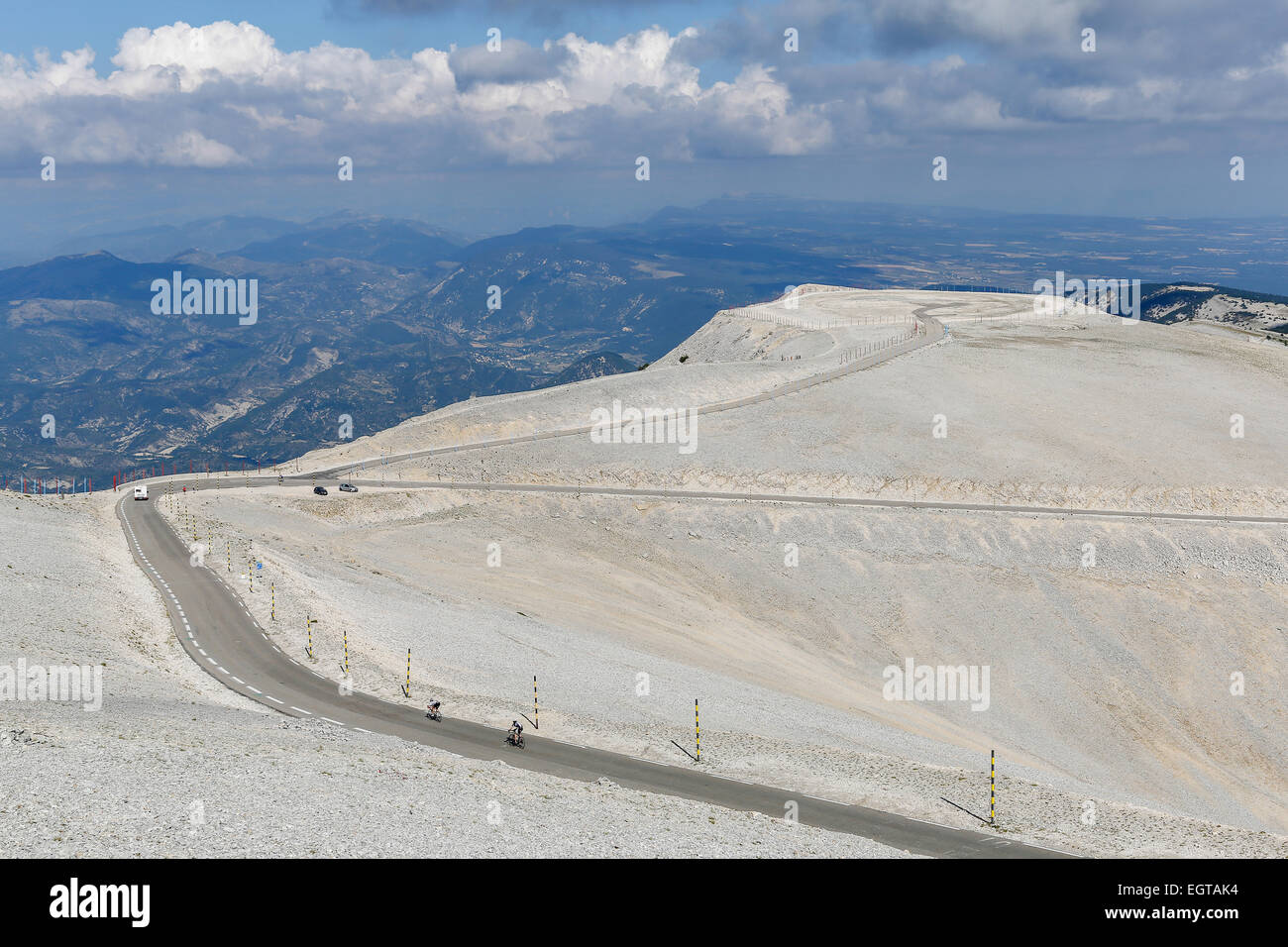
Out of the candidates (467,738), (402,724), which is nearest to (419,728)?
(402,724)

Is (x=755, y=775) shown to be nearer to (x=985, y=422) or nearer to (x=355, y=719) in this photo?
(x=355, y=719)

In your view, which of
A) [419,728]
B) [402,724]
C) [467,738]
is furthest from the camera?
[402,724]

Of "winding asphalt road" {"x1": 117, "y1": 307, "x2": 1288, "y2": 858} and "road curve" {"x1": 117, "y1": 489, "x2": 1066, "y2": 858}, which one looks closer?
"road curve" {"x1": 117, "y1": 489, "x2": 1066, "y2": 858}

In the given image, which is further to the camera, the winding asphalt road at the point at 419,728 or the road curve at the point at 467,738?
the winding asphalt road at the point at 419,728

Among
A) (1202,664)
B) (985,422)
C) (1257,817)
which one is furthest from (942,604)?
(985,422)

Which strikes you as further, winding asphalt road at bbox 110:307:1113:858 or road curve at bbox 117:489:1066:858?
winding asphalt road at bbox 110:307:1113:858

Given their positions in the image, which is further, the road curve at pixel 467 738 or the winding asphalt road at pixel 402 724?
the winding asphalt road at pixel 402 724

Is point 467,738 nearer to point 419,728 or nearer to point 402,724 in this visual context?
point 419,728
